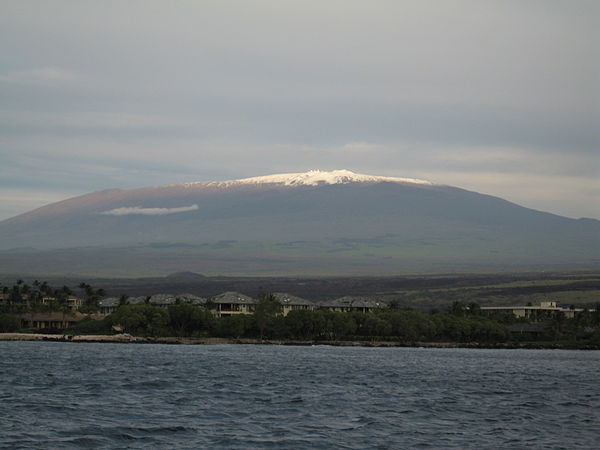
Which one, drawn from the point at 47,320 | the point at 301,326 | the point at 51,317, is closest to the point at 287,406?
the point at 301,326

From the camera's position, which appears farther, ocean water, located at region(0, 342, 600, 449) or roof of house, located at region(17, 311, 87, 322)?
roof of house, located at region(17, 311, 87, 322)

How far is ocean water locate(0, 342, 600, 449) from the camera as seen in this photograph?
139 ft

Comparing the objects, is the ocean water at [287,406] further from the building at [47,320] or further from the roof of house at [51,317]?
the roof of house at [51,317]

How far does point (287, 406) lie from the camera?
177 ft

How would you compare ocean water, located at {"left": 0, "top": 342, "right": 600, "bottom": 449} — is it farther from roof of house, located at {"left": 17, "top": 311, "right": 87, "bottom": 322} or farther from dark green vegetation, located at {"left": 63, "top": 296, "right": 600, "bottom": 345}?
roof of house, located at {"left": 17, "top": 311, "right": 87, "bottom": 322}

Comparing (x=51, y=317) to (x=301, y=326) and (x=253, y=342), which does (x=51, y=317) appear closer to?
(x=253, y=342)

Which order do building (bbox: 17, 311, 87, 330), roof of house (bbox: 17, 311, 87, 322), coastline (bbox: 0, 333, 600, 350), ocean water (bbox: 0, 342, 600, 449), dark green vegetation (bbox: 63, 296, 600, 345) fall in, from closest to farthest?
ocean water (bbox: 0, 342, 600, 449), coastline (bbox: 0, 333, 600, 350), dark green vegetation (bbox: 63, 296, 600, 345), building (bbox: 17, 311, 87, 330), roof of house (bbox: 17, 311, 87, 322)

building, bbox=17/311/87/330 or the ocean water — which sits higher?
building, bbox=17/311/87/330

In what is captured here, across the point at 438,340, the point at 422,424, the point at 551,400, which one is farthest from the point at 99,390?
the point at 438,340

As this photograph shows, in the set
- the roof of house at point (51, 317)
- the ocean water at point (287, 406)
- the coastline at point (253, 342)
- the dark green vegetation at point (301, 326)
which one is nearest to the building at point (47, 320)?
the roof of house at point (51, 317)

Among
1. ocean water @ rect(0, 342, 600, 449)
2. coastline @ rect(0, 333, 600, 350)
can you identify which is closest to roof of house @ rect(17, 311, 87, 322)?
coastline @ rect(0, 333, 600, 350)

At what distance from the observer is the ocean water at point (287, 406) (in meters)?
42.5

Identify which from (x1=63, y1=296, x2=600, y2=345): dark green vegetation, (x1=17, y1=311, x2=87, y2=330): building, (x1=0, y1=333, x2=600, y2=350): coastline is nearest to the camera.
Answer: (x1=0, y1=333, x2=600, y2=350): coastline

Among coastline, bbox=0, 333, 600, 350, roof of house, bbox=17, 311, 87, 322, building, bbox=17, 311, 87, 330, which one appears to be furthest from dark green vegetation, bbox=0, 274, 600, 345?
roof of house, bbox=17, 311, 87, 322
